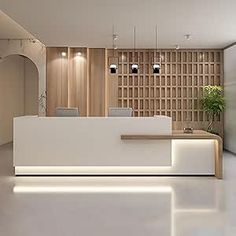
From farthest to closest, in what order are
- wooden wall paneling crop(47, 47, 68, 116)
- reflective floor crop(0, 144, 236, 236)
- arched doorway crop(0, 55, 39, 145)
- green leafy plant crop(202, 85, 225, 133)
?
arched doorway crop(0, 55, 39, 145)
wooden wall paneling crop(47, 47, 68, 116)
green leafy plant crop(202, 85, 225, 133)
reflective floor crop(0, 144, 236, 236)

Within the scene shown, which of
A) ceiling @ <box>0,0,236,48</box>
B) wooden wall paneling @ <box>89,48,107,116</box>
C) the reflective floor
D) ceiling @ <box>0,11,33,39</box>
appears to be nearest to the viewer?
the reflective floor

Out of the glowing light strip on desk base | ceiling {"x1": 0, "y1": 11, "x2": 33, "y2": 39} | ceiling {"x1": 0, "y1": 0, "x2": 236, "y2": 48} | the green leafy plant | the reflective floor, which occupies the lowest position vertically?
the reflective floor

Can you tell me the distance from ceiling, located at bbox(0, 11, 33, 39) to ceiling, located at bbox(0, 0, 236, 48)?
2.47 ft

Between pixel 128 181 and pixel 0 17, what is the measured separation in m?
5.21

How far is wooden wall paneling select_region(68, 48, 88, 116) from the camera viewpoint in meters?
12.6

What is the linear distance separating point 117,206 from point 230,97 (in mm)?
7300

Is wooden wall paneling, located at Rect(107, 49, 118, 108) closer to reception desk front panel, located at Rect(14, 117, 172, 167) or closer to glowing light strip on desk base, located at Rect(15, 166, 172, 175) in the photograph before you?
reception desk front panel, located at Rect(14, 117, 172, 167)

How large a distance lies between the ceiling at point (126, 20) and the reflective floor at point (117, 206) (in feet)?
10.3

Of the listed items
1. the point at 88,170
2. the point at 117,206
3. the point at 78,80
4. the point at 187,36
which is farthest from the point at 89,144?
the point at 78,80

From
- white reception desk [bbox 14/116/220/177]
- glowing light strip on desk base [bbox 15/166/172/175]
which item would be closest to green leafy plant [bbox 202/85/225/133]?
white reception desk [bbox 14/116/220/177]

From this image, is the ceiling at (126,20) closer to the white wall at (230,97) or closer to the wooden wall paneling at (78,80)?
the white wall at (230,97)

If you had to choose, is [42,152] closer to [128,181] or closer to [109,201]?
[128,181]

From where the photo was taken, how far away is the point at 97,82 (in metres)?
12.7

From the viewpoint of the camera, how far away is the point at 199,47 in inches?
483
